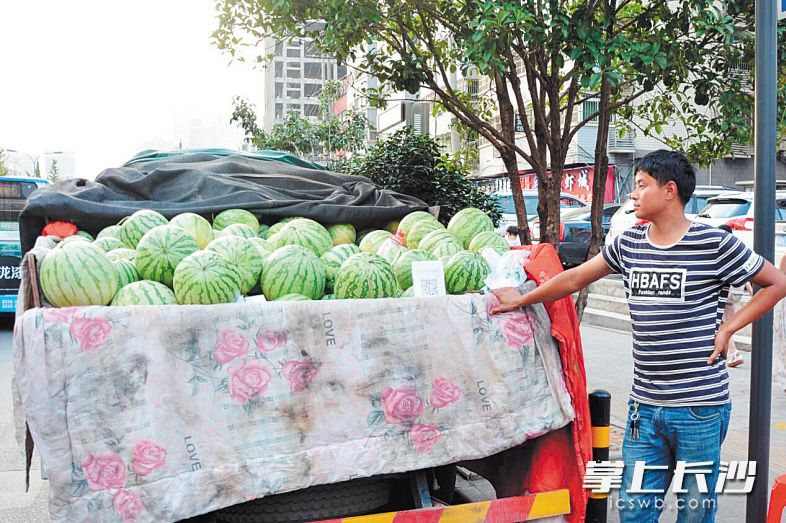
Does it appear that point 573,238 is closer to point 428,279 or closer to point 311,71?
point 428,279

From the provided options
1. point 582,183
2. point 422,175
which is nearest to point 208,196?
point 422,175

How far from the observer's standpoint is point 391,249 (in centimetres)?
411

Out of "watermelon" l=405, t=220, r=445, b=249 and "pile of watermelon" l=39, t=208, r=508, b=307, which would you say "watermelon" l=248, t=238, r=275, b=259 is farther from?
"watermelon" l=405, t=220, r=445, b=249

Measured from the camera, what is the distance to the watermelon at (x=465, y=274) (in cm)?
380

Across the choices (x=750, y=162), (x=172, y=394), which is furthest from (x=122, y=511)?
(x=750, y=162)

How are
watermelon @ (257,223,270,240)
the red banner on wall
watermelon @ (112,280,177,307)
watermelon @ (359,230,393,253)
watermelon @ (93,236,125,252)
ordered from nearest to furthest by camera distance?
watermelon @ (112,280,177,307) < watermelon @ (93,236,125,252) < watermelon @ (359,230,393,253) < watermelon @ (257,223,270,240) < the red banner on wall

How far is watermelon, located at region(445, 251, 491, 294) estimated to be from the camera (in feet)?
12.5

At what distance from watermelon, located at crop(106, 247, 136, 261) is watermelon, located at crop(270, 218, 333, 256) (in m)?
0.82

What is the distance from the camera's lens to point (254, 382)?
2.85m

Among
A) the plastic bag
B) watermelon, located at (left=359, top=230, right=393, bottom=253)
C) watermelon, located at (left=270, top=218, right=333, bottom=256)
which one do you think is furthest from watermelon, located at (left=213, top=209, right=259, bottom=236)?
the plastic bag

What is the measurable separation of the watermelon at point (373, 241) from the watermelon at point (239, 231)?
0.70m

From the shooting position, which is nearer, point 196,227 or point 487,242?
point 196,227

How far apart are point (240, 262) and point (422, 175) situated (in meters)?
5.23

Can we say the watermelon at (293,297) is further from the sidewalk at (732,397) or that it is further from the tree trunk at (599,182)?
the tree trunk at (599,182)
